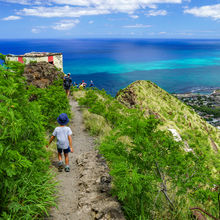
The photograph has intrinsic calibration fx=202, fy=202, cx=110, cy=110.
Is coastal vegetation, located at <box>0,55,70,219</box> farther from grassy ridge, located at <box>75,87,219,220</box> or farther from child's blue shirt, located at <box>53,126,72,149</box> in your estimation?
grassy ridge, located at <box>75,87,219,220</box>

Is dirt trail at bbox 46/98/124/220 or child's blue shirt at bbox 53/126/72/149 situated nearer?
dirt trail at bbox 46/98/124/220

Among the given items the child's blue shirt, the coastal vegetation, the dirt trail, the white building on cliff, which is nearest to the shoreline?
the white building on cliff

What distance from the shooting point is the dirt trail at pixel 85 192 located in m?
3.92

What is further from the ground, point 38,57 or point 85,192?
point 38,57

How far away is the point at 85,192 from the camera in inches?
186

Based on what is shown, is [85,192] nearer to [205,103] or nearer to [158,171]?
[158,171]

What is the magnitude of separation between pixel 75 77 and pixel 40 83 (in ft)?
255

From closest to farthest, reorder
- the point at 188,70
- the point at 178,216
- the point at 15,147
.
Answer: the point at 15,147, the point at 178,216, the point at 188,70

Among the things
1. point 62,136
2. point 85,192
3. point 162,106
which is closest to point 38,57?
point 162,106

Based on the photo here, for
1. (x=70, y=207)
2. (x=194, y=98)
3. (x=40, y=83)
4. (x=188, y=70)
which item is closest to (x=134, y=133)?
(x=70, y=207)

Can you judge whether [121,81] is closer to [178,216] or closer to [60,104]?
[60,104]

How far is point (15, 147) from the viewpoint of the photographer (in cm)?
338

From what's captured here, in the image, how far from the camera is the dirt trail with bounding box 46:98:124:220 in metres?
3.92

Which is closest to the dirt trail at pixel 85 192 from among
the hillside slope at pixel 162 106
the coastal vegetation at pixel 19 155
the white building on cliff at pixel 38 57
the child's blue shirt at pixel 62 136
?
the coastal vegetation at pixel 19 155
